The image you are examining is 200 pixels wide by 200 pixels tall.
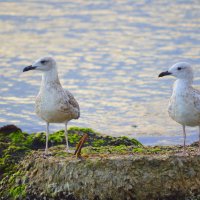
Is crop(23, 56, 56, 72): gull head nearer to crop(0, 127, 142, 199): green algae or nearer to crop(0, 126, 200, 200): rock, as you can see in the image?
crop(0, 127, 142, 199): green algae

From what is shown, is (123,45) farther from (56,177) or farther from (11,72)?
(56,177)

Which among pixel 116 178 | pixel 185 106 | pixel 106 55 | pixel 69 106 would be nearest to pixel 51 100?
pixel 69 106

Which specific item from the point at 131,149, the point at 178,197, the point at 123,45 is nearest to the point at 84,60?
the point at 123,45

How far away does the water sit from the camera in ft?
52.3

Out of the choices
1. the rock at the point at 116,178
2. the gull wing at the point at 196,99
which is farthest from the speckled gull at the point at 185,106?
the rock at the point at 116,178

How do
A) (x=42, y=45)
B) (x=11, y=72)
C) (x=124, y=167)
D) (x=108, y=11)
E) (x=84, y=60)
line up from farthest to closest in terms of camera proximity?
(x=108, y=11) → (x=42, y=45) → (x=84, y=60) → (x=11, y=72) → (x=124, y=167)

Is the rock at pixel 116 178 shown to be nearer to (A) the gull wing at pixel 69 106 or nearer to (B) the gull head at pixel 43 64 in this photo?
(A) the gull wing at pixel 69 106

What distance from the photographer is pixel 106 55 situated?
20547 mm

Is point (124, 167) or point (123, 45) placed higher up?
point (124, 167)

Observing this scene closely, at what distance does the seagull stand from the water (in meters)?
4.43

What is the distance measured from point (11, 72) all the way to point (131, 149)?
8562mm

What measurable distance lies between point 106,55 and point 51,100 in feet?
33.7

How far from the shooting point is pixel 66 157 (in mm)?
10023

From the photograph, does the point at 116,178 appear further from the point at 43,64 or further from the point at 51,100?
the point at 43,64
